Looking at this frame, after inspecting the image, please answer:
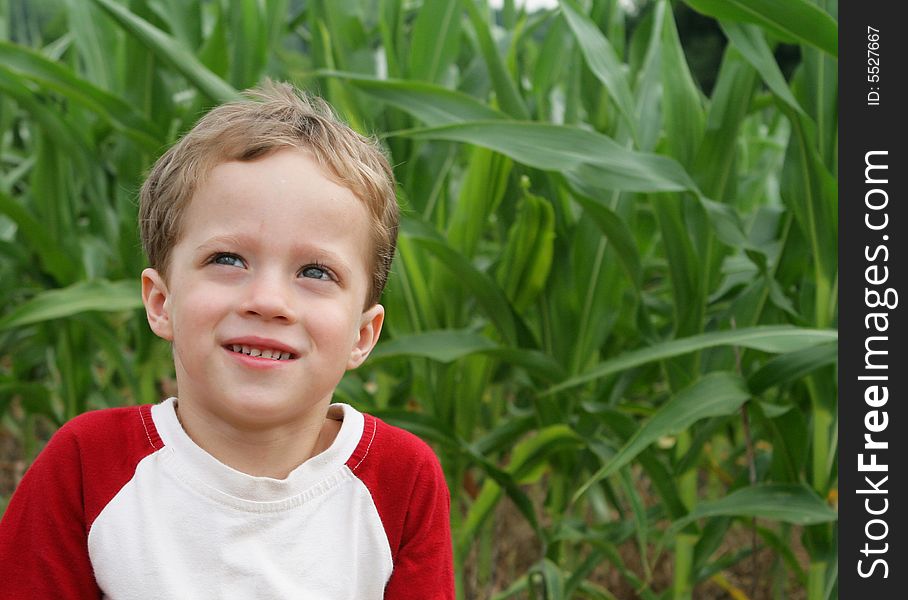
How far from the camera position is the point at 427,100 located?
53.2 inches

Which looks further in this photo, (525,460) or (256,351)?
(525,460)

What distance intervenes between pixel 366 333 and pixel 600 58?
62 cm

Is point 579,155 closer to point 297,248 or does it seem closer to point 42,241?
point 297,248

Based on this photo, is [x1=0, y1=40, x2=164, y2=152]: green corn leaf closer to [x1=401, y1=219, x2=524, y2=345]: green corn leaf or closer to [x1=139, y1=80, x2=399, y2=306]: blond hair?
[x1=401, y1=219, x2=524, y2=345]: green corn leaf

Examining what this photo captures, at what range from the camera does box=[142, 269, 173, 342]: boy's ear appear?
844 millimetres

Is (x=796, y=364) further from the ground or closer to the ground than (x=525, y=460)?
further from the ground

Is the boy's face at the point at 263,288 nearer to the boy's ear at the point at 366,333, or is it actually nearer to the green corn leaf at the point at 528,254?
the boy's ear at the point at 366,333

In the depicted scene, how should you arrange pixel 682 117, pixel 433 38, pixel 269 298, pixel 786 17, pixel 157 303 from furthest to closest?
1. pixel 433 38
2. pixel 682 117
3. pixel 786 17
4. pixel 157 303
5. pixel 269 298

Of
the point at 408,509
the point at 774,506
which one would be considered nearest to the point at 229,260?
the point at 408,509

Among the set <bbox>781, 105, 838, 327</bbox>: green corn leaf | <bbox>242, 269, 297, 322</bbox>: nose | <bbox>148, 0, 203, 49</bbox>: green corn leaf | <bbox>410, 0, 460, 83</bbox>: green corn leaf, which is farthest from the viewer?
<bbox>148, 0, 203, 49</bbox>: green corn leaf

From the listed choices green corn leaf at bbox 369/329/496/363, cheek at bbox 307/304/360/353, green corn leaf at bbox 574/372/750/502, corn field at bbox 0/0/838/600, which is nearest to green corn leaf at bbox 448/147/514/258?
corn field at bbox 0/0/838/600

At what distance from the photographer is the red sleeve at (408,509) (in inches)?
34.3

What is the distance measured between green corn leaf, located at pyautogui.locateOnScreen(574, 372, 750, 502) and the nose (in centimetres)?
53

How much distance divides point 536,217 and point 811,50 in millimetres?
406
